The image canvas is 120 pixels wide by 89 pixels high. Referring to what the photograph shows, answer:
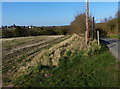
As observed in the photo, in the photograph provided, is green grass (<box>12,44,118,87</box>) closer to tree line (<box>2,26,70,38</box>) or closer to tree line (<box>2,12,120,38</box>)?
tree line (<box>2,12,120,38</box>)

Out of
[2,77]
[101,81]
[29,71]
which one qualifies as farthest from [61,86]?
[2,77]

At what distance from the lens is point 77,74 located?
7.19 m

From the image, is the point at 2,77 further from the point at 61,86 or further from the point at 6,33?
the point at 6,33

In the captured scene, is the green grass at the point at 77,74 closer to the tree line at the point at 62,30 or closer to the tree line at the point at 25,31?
the tree line at the point at 62,30

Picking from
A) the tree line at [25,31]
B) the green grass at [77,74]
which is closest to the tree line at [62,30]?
the tree line at [25,31]

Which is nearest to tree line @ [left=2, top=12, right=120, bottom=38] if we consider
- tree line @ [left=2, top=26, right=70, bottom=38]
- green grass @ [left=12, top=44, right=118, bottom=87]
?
tree line @ [left=2, top=26, right=70, bottom=38]

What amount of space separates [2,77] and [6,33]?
4478cm

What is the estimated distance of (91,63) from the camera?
8.42 meters

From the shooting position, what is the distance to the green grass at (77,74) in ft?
20.6

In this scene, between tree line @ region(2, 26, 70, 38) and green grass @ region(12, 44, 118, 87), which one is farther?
tree line @ region(2, 26, 70, 38)

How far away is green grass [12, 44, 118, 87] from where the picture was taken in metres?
6.27

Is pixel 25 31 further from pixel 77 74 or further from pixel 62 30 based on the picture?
pixel 77 74

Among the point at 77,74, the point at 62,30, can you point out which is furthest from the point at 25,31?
the point at 77,74

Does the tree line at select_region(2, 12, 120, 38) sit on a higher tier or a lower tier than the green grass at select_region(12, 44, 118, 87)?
higher
